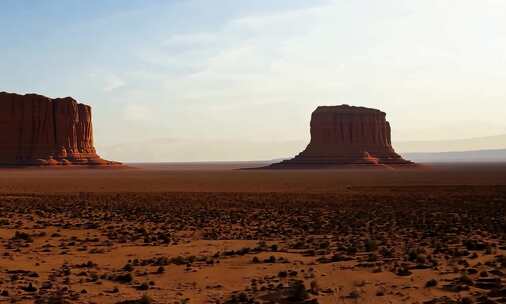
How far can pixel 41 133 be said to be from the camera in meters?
128

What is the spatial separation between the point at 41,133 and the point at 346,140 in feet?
270

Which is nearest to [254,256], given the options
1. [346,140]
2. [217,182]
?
[217,182]

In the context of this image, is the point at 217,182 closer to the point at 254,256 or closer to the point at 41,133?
the point at 254,256

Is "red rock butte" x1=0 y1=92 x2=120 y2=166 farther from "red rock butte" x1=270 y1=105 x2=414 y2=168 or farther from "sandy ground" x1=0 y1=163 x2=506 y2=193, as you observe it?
"red rock butte" x1=270 y1=105 x2=414 y2=168

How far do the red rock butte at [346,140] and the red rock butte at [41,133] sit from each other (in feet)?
178

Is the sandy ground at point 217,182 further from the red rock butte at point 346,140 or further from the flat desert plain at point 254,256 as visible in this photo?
the red rock butte at point 346,140

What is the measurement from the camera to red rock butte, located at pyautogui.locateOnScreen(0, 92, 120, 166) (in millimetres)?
124125

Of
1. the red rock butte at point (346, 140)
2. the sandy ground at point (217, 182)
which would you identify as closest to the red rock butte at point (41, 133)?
the sandy ground at point (217, 182)

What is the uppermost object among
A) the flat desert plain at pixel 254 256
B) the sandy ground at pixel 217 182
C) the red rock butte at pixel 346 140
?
the red rock butte at pixel 346 140

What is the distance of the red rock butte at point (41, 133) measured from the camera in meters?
124

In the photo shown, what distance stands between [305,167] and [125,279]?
420 ft

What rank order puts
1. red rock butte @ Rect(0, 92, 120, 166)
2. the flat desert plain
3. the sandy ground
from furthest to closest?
red rock butte @ Rect(0, 92, 120, 166) → the sandy ground → the flat desert plain

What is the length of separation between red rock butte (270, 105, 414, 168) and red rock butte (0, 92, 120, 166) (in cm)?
5413

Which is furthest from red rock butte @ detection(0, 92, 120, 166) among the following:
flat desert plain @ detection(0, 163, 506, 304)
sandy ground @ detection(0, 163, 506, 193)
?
flat desert plain @ detection(0, 163, 506, 304)
